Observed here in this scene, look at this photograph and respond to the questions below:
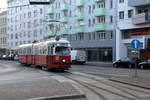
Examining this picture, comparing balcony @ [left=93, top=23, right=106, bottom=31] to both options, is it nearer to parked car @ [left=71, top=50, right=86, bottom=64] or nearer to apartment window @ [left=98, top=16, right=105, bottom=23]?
apartment window @ [left=98, top=16, right=105, bottom=23]

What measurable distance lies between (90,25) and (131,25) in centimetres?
1540

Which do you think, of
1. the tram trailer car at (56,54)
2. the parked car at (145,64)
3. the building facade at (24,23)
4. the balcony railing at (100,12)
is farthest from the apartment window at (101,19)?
the tram trailer car at (56,54)

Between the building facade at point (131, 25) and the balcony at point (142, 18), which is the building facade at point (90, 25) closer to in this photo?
the building facade at point (131, 25)

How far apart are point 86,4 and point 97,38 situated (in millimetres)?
8054

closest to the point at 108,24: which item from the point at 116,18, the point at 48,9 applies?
the point at 116,18

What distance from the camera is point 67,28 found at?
7856 cm

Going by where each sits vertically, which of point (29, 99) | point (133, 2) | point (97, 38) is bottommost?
point (29, 99)

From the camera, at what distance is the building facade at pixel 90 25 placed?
64438mm

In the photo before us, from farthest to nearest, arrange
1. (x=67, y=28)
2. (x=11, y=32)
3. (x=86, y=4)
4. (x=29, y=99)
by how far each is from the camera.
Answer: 1. (x=11, y=32)
2. (x=67, y=28)
3. (x=86, y=4)
4. (x=29, y=99)

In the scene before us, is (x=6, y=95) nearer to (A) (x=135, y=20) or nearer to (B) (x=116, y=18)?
(A) (x=135, y=20)

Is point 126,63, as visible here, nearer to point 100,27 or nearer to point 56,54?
point 56,54

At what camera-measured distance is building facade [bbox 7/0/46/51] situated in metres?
93.0

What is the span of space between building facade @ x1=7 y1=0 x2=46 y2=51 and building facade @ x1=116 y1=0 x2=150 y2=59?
99.6 ft

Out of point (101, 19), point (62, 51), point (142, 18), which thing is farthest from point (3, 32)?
point (62, 51)
